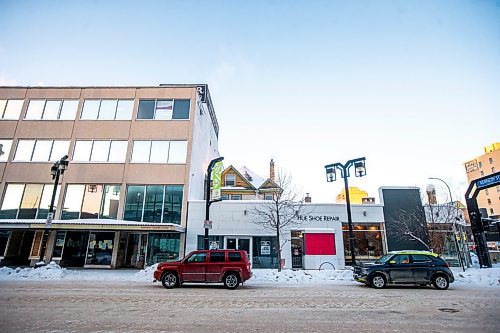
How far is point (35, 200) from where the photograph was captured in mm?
21469

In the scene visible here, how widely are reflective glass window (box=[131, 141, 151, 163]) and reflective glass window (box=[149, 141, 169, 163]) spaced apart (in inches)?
15.9

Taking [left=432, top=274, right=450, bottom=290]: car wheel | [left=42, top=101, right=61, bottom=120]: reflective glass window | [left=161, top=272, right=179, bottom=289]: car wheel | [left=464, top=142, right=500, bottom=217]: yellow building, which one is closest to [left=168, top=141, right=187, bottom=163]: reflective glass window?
[left=42, top=101, right=61, bottom=120]: reflective glass window

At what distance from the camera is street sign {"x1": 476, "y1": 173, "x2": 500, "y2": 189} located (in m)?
18.2

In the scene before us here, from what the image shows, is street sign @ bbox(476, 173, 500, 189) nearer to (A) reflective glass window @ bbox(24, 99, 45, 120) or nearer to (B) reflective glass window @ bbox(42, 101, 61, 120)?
(B) reflective glass window @ bbox(42, 101, 61, 120)

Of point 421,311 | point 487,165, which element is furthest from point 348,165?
point 487,165

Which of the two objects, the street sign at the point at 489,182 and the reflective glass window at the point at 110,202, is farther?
the reflective glass window at the point at 110,202

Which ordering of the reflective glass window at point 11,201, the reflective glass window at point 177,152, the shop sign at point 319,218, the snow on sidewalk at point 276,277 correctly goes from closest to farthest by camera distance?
the snow on sidewalk at point 276,277
the shop sign at point 319,218
the reflective glass window at point 11,201
the reflective glass window at point 177,152

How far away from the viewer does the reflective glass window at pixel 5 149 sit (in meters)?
22.7

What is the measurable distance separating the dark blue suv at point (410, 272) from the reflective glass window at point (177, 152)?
1565 centimetres

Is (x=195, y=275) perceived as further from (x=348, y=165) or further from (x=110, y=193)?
(x=110, y=193)

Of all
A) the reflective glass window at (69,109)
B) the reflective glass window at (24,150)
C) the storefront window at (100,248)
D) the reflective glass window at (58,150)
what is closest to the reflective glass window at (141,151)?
the reflective glass window at (58,150)

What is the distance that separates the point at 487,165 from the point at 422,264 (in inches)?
3220

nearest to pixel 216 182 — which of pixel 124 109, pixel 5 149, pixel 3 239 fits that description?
pixel 124 109

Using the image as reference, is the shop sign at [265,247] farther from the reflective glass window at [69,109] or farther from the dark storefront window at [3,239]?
the dark storefront window at [3,239]
